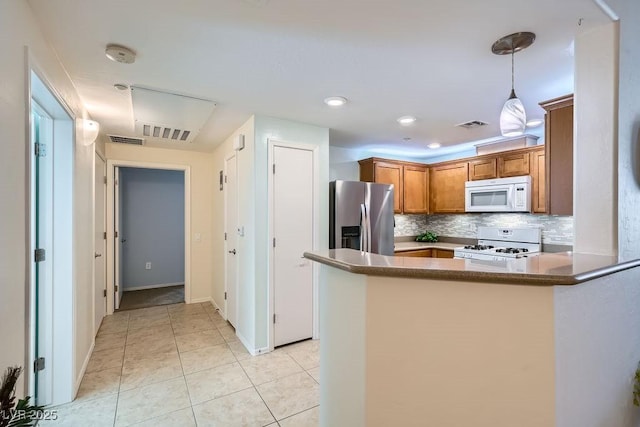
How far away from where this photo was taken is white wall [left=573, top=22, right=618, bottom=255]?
4.80ft

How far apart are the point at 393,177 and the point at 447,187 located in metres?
0.88

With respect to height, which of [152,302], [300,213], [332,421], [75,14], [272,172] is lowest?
[152,302]

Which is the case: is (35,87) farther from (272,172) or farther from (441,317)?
(441,317)

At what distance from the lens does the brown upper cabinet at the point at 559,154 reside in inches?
79.2

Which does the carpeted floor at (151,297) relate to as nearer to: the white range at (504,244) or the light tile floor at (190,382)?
the light tile floor at (190,382)

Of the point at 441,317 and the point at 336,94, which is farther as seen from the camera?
the point at 336,94

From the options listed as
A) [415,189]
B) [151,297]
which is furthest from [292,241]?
[151,297]

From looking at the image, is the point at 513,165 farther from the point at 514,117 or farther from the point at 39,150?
the point at 39,150

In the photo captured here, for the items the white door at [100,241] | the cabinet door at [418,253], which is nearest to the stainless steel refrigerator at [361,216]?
the cabinet door at [418,253]

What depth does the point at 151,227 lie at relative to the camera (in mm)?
5457

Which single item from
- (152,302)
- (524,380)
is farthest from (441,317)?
(152,302)

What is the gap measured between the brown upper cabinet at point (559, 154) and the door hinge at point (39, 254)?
142 inches

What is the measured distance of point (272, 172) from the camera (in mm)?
2977

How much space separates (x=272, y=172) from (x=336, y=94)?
100 cm
